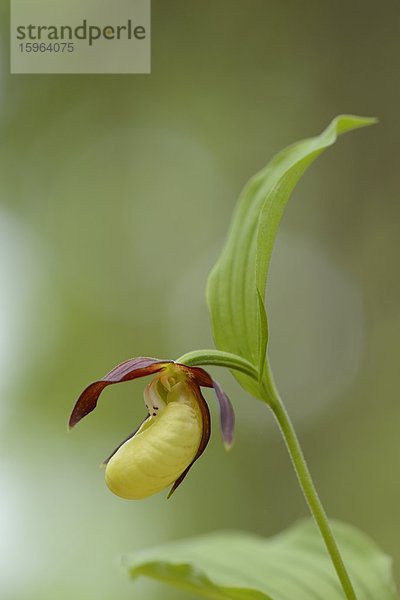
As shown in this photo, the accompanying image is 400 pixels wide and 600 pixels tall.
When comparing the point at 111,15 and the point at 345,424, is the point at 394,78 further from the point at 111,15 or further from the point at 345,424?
the point at 111,15

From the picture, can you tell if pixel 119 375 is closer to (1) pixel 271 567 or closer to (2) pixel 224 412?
(2) pixel 224 412

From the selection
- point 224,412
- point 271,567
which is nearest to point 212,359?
point 224,412

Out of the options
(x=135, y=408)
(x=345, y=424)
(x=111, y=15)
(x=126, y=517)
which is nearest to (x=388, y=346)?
(x=345, y=424)

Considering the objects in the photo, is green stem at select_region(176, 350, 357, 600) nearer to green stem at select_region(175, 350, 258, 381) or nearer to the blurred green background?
green stem at select_region(175, 350, 258, 381)

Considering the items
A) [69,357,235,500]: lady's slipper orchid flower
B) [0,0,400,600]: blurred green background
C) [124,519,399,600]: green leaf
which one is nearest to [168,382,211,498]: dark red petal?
[69,357,235,500]: lady's slipper orchid flower

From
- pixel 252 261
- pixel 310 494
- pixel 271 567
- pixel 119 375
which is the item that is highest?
pixel 252 261

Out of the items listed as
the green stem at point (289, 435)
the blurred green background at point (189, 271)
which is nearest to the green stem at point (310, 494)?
the green stem at point (289, 435)
